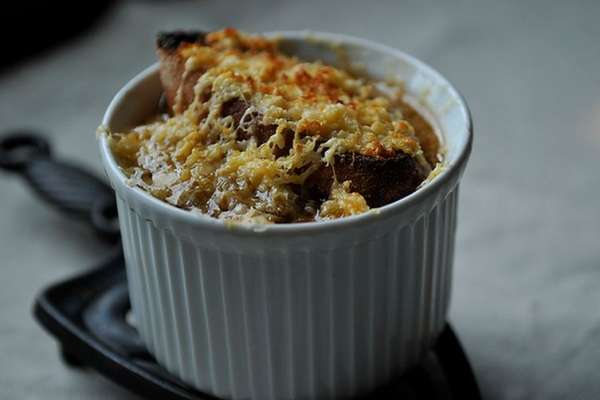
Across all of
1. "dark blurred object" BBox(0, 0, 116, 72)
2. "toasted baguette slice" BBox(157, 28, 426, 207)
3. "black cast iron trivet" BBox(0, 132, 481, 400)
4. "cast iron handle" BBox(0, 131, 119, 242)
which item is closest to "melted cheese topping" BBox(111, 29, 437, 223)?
"toasted baguette slice" BBox(157, 28, 426, 207)

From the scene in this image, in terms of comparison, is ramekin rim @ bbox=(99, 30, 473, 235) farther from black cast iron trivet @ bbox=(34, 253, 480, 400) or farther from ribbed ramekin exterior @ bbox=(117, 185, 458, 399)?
black cast iron trivet @ bbox=(34, 253, 480, 400)

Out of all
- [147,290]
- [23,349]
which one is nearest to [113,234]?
[23,349]

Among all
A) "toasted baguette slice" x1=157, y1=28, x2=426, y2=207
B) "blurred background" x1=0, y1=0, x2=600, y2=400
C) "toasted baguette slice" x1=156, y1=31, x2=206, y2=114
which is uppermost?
"toasted baguette slice" x1=156, y1=31, x2=206, y2=114

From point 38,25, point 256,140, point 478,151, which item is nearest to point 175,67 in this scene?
point 256,140

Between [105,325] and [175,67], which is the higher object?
[175,67]

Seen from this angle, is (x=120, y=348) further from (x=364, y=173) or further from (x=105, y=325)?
(x=364, y=173)

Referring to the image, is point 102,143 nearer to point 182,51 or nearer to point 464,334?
point 182,51

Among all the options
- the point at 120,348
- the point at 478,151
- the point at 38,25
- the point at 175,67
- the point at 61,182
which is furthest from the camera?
the point at 38,25
